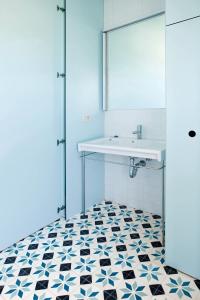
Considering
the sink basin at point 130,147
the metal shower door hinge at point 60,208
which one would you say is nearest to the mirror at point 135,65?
the sink basin at point 130,147

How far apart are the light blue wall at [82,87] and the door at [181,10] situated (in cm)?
118

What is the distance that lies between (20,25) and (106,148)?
1.36 m

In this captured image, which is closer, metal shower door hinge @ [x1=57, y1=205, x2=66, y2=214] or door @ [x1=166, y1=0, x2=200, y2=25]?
door @ [x1=166, y1=0, x2=200, y2=25]

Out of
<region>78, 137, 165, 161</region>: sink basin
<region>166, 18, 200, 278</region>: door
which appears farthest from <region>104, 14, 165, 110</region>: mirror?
<region>166, 18, 200, 278</region>: door

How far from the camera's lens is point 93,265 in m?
1.89

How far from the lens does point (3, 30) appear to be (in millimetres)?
1931

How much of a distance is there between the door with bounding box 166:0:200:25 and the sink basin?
1006mm

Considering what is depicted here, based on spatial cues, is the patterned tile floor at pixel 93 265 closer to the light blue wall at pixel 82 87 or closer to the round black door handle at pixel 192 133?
the light blue wall at pixel 82 87

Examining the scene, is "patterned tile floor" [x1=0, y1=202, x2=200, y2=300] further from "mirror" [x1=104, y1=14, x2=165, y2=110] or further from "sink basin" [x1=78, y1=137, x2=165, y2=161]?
"mirror" [x1=104, y1=14, x2=165, y2=110]

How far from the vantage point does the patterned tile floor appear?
161 centimetres

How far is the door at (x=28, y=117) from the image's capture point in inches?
79.1

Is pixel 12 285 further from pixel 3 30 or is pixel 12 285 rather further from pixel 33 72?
pixel 3 30

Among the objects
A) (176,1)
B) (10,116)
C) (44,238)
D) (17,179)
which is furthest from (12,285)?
(176,1)

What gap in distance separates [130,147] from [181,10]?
3.88ft
